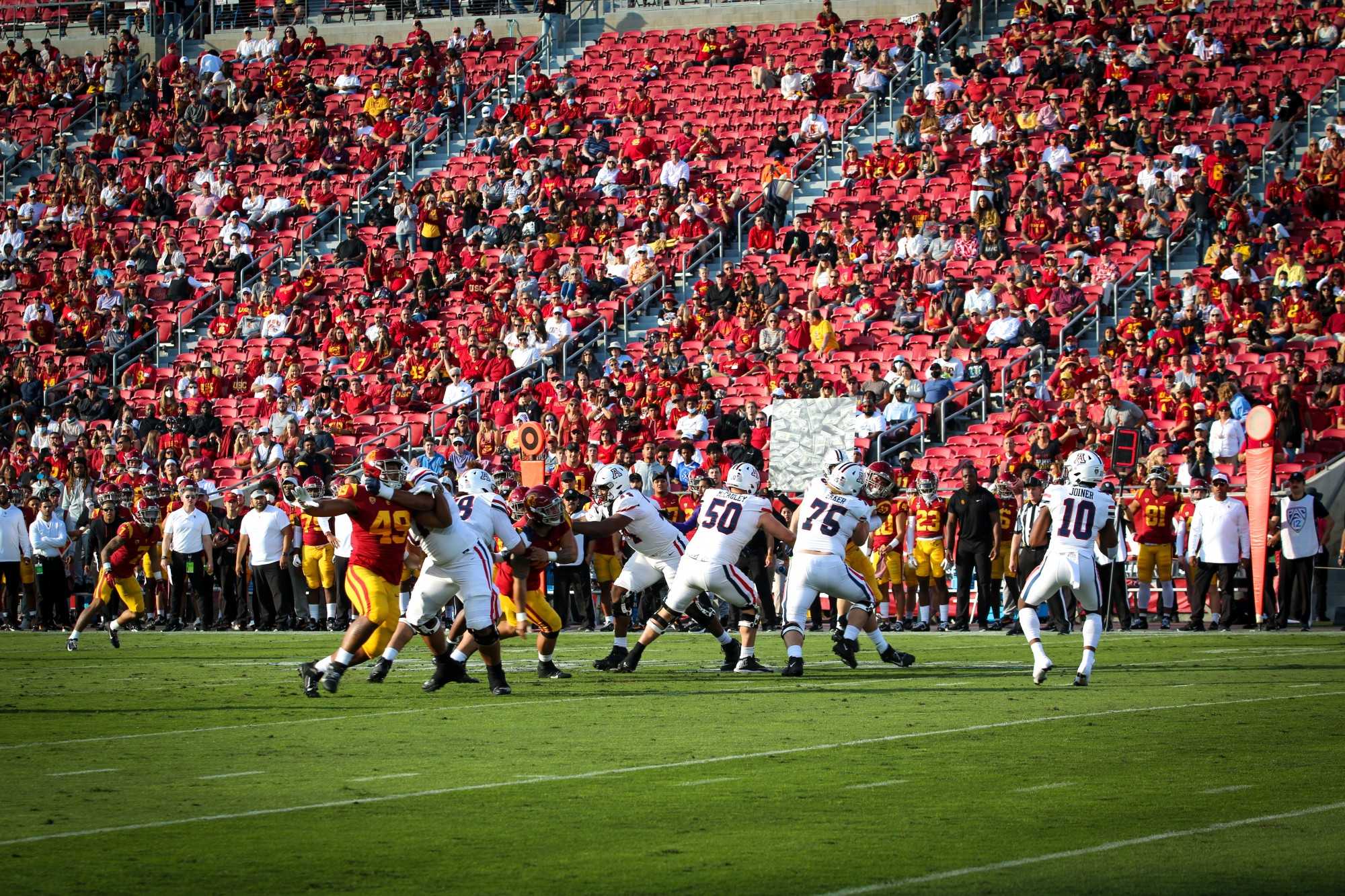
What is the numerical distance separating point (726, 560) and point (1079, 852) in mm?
8025

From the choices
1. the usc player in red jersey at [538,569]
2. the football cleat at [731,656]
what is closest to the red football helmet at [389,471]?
the usc player in red jersey at [538,569]

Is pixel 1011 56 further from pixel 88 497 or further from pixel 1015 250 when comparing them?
pixel 88 497

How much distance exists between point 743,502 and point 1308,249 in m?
12.4

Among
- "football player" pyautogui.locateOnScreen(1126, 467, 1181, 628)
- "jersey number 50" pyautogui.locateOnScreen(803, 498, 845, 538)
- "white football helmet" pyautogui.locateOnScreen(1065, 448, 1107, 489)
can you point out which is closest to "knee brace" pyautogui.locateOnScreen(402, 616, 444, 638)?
"jersey number 50" pyautogui.locateOnScreen(803, 498, 845, 538)

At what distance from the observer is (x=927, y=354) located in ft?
86.5

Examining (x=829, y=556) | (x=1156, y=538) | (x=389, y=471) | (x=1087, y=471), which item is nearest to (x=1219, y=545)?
(x=1156, y=538)

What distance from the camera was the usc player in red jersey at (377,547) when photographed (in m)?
13.3

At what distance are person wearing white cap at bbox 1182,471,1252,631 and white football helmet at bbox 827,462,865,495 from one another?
6682 millimetres

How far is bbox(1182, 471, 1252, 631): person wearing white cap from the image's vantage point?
2061cm

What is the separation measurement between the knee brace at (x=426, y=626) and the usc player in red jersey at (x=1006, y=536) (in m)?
9.39

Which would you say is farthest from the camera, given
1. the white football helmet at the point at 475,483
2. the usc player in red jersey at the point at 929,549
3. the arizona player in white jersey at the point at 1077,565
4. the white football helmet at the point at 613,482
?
the usc player in red jersey at the point at 929,549

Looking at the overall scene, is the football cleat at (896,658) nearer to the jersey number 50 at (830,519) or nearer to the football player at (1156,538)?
the jersey number 50 at (830,519)

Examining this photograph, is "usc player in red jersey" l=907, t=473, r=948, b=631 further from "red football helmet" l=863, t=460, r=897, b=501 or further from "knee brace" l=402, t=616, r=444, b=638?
"knee brace" l=402, t=616, r=444, b=638

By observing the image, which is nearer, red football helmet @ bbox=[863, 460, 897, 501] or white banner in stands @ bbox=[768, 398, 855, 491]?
red football helmet @ bbox=[863, 460, 897, 501]
